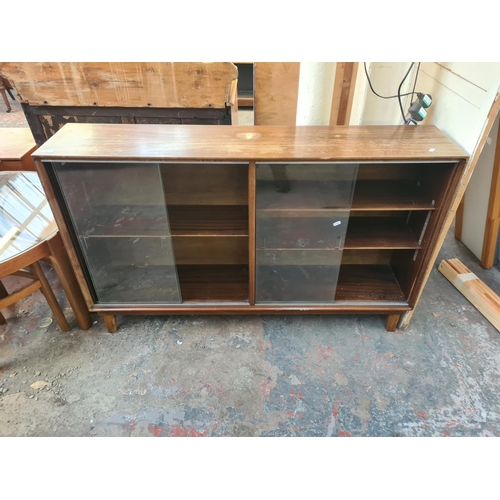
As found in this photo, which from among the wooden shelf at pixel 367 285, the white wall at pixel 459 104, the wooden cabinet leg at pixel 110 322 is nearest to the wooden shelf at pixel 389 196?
the white wall at pixel 459 104

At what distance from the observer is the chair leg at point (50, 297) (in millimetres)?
1633

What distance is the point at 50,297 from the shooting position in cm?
169

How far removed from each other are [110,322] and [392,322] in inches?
56.4

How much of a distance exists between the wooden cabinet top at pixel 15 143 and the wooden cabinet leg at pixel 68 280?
2.75ft

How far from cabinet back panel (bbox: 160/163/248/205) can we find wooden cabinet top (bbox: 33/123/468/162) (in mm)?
213

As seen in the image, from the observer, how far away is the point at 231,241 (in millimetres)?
1903

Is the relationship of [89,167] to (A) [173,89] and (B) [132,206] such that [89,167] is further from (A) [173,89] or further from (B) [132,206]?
(A) [173,89]

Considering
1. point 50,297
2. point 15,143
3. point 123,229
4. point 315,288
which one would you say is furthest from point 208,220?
point 15,143

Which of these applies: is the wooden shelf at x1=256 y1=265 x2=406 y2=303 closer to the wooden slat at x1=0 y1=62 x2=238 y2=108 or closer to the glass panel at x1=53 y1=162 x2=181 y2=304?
the glass panel at x1=53 y1=162 x2=181 y2=304

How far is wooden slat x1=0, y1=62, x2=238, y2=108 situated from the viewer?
2158mm

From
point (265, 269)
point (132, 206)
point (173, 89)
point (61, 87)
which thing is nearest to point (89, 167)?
point (132, 206)

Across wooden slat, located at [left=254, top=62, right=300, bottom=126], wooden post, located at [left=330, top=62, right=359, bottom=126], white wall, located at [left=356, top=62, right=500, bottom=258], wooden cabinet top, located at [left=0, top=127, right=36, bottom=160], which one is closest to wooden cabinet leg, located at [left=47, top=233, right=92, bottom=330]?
wooden cabinet top, located at [left=0, top=127, right=36, bottom=160]

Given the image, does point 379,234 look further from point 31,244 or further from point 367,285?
point 31,244

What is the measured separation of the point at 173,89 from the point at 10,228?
49.4 inches
